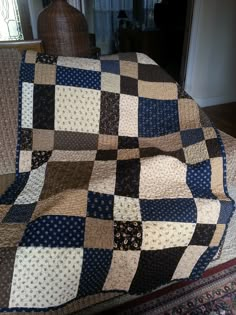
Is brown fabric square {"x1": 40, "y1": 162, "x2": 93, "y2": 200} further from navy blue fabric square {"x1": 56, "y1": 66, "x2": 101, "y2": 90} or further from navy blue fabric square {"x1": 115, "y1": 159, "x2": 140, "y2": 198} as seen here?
→ navy blue fabric square {"x1": 56, "y1": 66, "x2": 101, "y2": 90}

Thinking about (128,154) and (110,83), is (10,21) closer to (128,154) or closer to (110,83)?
(110,83)

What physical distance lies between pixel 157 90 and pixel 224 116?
1.75 m

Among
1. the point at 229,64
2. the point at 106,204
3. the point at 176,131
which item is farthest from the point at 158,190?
the point at 229,64

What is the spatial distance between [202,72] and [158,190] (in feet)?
7.18

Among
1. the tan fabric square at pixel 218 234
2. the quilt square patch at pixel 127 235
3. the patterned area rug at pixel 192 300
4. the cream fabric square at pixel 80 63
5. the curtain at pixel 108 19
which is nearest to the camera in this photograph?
the quilt square patch at pixel 127 235

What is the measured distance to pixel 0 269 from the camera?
1.80 ft

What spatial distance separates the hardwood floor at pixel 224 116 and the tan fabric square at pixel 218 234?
5.41ft

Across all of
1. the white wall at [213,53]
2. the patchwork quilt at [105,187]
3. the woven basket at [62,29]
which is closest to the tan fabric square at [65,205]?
the patchwork quilt at [105,187]

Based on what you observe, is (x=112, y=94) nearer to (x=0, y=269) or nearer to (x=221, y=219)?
(x=221, y=219)

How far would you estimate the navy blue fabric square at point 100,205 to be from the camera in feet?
Result: 2.24

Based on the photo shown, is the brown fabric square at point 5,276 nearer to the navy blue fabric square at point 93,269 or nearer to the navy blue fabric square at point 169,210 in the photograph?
the navy blue fabric square at point 93,269

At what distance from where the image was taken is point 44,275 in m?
0.58

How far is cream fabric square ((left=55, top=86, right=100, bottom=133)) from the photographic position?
3.14 ft

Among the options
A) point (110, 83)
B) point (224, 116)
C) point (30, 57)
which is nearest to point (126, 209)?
point (110, 83)
